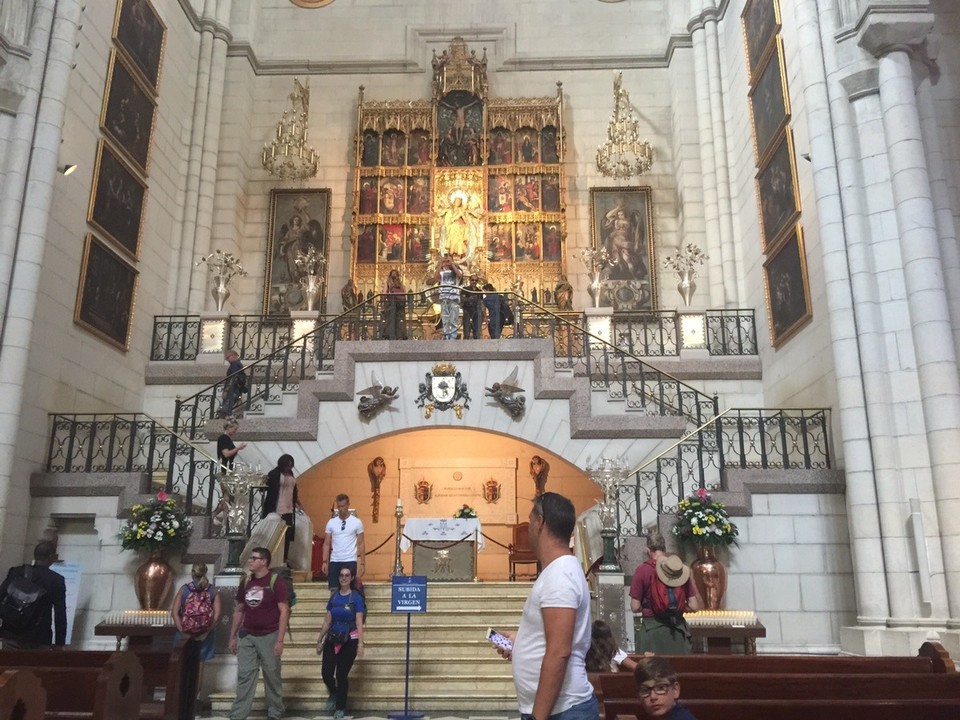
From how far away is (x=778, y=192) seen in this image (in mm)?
14484

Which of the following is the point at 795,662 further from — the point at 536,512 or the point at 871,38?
the point at 871,38

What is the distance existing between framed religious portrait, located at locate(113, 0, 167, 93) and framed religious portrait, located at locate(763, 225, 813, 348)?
12622mm

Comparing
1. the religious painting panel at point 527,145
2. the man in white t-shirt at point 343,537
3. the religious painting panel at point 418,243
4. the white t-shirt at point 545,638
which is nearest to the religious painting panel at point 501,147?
the religious painting panel at point 527,145

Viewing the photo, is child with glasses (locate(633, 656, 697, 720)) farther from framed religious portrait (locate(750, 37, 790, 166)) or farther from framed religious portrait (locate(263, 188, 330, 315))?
framed religious portrait (locate(263, 188, 330, 315))

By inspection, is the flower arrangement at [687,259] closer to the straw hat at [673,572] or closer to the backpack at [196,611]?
the straw hat at [673,572]

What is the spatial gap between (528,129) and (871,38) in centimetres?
1016

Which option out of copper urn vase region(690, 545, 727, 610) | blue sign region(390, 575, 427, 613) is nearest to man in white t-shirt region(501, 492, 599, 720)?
blue sign region(390, 575, 427, 613)

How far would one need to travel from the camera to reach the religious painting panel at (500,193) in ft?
63.3

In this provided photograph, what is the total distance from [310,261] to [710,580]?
11.5 meters

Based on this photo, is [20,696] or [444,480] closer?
[20,696]

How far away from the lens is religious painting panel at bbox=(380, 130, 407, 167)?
19891 millimetres

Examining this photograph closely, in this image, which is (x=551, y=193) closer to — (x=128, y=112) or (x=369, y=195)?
(x=369, y=195)

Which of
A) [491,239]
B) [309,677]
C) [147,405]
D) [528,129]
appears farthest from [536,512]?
[528,129]

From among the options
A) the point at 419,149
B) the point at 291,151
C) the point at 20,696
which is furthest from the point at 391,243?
the point at 20,696
